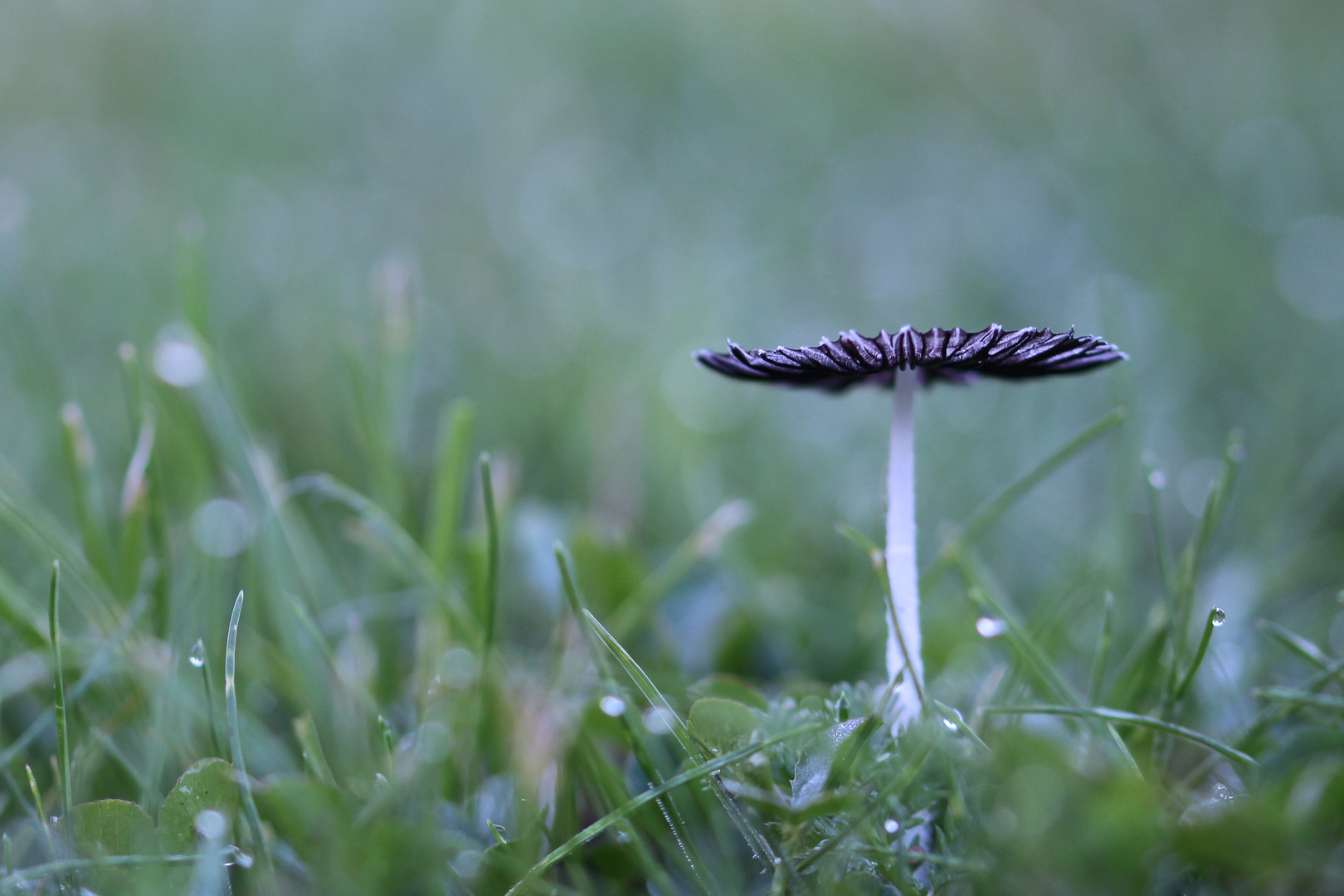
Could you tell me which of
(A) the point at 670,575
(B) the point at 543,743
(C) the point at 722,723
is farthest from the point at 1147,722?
(A) the point at 670,575

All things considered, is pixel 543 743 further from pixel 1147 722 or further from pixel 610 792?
pixel 1147 722

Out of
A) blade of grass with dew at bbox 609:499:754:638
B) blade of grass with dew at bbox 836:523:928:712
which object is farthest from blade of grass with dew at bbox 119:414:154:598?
blade of grass with dew at bbox 836:523:928:712

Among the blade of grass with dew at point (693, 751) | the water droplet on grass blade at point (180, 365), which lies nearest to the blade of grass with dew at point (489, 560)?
the blade of grass with dew at point (693, 751)

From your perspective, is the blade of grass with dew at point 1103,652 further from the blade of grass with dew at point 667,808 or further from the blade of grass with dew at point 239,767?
the blade of grass with dew at point 239,767

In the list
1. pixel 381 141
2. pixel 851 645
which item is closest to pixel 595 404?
pixel 851 645

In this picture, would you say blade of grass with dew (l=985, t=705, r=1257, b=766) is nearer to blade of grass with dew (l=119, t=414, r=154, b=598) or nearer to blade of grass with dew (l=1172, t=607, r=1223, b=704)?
blade of grass with dew (l=1172, t=607, r=1223, b=704)

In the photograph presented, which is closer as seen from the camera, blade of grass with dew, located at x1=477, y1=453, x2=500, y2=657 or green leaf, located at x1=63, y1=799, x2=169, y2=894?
green leaf, located at x1=63, y1=799, x2=169, y2=894
